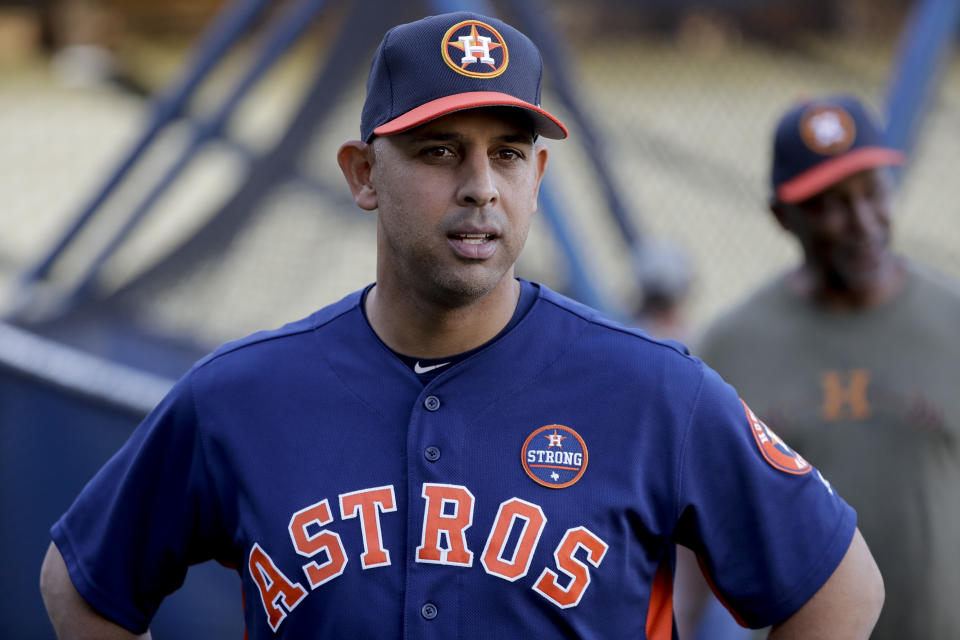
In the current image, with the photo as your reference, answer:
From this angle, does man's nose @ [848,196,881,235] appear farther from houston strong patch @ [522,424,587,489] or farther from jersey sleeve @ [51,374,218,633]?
jersey sleeve @ [51,374,218,633]

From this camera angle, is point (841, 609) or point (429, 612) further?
point (841, 609)

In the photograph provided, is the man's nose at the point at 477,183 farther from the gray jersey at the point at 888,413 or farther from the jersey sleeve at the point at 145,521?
the gray jersey at the point at 888,413

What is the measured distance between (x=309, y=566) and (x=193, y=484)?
28cm

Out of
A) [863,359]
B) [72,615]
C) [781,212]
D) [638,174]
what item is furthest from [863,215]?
[638,174]

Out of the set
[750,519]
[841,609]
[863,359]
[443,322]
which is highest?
[443,322]

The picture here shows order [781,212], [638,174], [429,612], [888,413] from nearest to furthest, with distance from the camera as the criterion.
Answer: [429,612] → [888,413] → [781,212] → [638,174]

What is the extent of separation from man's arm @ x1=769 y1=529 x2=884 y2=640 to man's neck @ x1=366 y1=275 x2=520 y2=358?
69cm

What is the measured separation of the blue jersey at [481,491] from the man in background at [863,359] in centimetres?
101

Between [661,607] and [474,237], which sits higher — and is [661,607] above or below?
below

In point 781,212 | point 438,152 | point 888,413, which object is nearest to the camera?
point 438,152

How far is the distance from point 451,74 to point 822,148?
1.59 m

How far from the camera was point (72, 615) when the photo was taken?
7.04ft

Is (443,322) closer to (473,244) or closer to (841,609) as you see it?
(473,244)

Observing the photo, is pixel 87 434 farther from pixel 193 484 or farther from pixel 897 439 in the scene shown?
pixel 897 439
